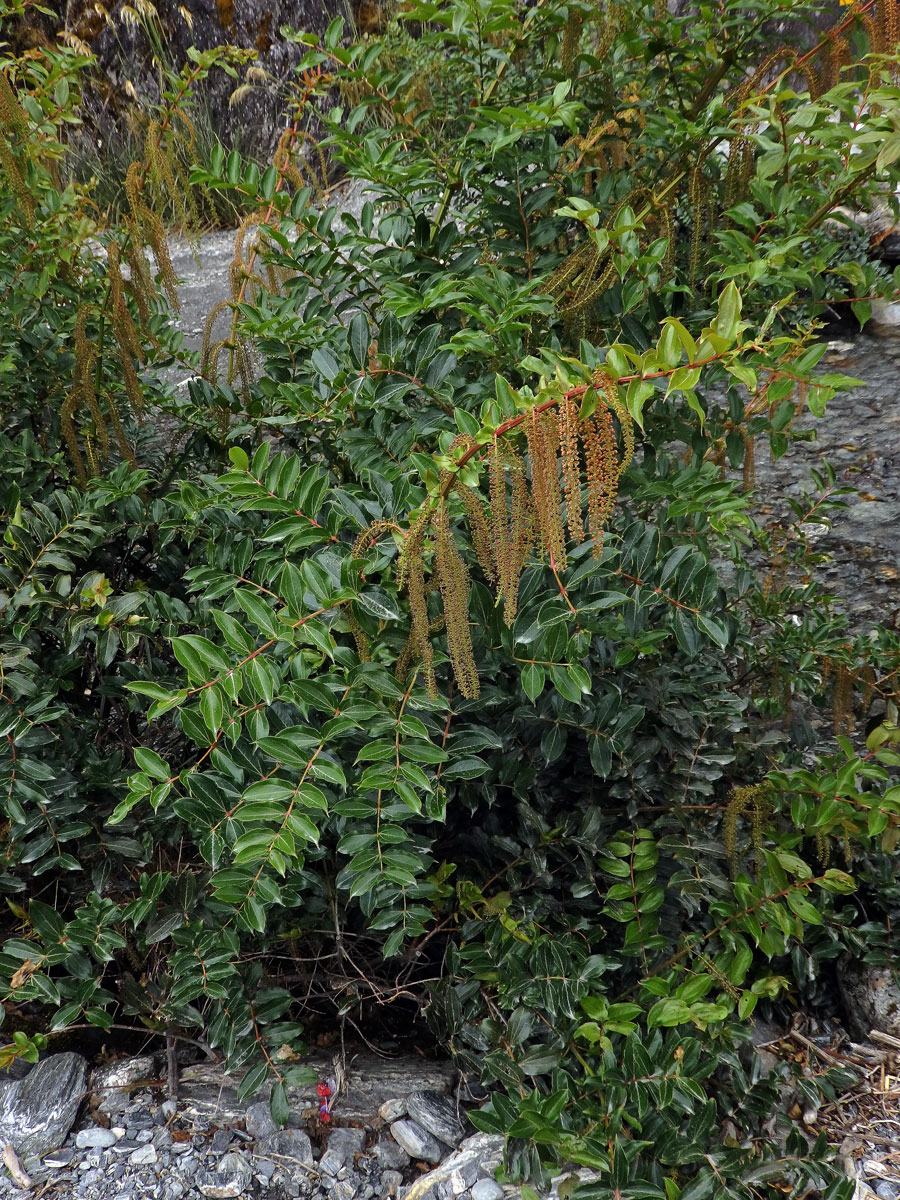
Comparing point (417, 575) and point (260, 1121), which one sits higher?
point (417, 575)

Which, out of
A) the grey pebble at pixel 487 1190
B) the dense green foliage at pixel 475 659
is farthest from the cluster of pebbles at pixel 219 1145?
the dense green foliage at pixel 475 659

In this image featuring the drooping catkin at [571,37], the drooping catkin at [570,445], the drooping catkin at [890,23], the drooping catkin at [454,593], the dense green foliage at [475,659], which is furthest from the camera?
the drooping catkin at [571,37]

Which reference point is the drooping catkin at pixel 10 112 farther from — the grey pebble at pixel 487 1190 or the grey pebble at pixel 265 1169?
the grey pebble at pixel 487 1190

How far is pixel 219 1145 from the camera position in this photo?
78.4 inches

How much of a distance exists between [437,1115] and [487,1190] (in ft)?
0.66

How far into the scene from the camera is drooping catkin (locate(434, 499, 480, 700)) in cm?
136

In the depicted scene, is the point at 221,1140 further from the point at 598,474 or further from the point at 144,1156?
the point at 598,474

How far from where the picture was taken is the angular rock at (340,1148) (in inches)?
76.0

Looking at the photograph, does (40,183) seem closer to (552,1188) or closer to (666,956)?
(666,956)

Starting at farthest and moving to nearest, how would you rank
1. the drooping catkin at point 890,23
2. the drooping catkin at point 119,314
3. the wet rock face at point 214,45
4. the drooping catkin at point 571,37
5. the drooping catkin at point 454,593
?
the wet rock face at point 214,45, the drooping catkin at point 119,314, the drooping catkin at point 571,37, the drooping catkin at point 890,23, the drooping catkin at point 454,593

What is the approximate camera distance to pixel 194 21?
6898 millimetres

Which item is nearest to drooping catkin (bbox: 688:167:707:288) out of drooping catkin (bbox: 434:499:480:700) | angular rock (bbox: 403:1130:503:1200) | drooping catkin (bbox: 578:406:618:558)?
drooping catkin (bbox: 578:406:618:558)

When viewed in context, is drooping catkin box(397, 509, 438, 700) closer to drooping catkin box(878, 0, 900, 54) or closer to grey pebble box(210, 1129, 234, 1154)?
grey pebble box(210, 1129, 234, 1154)

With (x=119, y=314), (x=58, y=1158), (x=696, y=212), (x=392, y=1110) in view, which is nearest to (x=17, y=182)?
(x=119, y=314)
